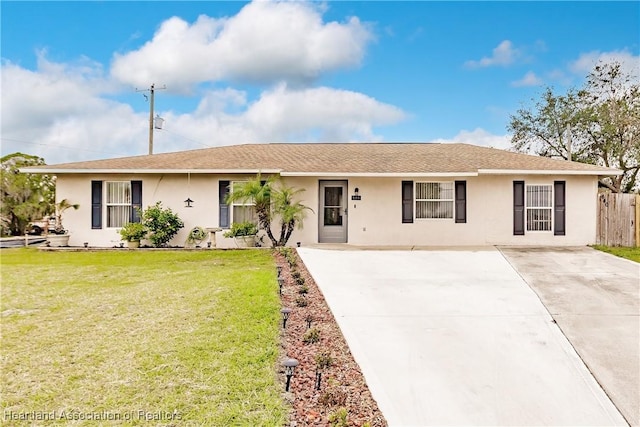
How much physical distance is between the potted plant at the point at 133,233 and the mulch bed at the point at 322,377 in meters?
8.65

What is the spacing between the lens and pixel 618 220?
14188 millimetres

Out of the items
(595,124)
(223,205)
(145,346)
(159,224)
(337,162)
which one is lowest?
(145,346)

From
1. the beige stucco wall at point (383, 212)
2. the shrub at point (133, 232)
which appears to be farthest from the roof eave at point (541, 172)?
the shrub at point (133, 232)

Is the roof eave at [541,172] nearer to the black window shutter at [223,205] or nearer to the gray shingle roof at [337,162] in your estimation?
the gray shingle roof at [337,162]

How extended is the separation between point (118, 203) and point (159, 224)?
5.97ft

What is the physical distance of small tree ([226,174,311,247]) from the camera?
1340cm

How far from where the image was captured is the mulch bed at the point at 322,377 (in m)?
3.81

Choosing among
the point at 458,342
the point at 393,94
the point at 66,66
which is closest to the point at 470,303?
the point at 458,342

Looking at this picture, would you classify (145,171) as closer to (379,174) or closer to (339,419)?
(379,174)

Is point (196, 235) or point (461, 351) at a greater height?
point (196, 235)

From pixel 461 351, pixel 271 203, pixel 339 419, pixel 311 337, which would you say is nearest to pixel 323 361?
pixel 311 337

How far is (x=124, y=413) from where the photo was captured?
3715 mm

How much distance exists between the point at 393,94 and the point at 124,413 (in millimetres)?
16034

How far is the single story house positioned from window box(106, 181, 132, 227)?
1.2 inches
